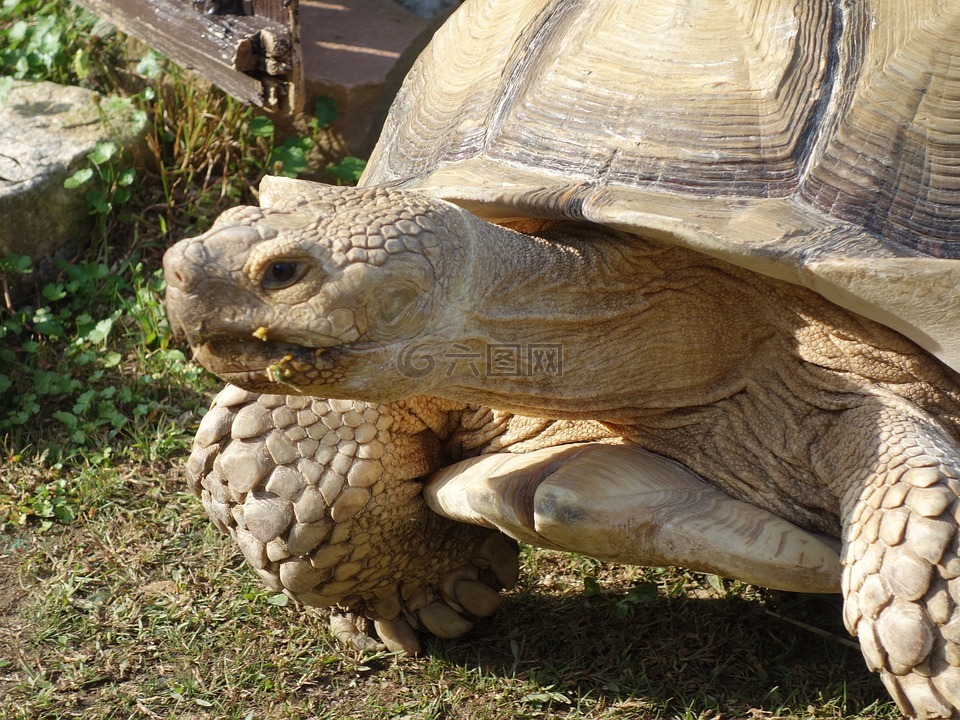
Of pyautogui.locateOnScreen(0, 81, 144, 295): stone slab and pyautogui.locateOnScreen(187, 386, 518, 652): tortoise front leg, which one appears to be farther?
pyautogui.locateOnScreen(0, 81, 144, 295): stone slab

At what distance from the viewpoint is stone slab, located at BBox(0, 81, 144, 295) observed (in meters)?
4.43

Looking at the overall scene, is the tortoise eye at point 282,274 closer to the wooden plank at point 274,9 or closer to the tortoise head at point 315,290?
the tortoise head at point 315,290

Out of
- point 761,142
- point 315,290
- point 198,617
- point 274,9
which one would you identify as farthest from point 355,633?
point 274,9

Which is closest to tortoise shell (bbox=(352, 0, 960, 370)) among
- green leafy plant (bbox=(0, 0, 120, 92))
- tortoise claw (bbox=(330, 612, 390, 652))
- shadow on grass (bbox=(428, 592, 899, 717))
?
shadow on grass (bbox=(428, 592, 899, 717))

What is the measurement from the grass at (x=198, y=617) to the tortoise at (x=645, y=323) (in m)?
0.33

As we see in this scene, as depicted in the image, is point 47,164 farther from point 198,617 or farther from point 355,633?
point 355,633

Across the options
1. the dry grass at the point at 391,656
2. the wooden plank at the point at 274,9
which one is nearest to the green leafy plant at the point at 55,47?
the wooden plank at the point at 274,9

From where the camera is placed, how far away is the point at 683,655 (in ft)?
10.1

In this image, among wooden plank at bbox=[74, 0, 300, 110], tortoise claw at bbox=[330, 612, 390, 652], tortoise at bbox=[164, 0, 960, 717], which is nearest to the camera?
tortoise at bbox=[164, 0, 960, 717]

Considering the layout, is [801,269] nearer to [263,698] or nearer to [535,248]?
[535,248]

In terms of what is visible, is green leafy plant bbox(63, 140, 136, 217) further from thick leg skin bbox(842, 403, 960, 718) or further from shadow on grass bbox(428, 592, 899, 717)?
thick leg skin bbox(842, 403, 960, 718)

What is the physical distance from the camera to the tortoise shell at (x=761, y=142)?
238 centimetres

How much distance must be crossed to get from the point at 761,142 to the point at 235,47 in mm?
2558

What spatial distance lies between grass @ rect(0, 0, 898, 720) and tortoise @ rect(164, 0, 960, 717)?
1.08 feet
